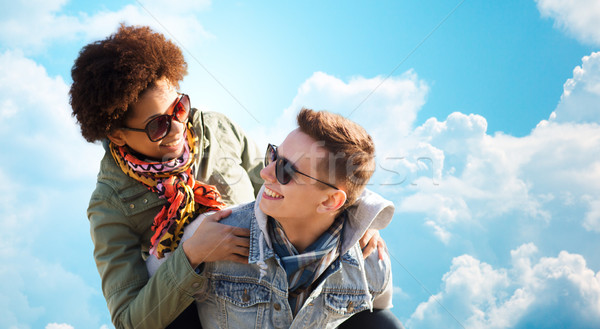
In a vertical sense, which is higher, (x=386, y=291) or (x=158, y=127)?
(x=158, y=127)

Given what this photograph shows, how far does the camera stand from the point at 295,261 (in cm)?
277

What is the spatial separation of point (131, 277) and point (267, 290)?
0.90 m

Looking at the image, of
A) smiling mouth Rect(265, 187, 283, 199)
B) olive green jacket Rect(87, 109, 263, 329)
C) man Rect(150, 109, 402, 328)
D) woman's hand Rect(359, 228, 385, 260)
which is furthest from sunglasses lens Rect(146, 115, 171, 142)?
woman's hand Rect(359, 228, 385, 260)

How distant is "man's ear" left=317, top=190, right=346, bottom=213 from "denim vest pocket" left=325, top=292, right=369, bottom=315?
20.1 inches

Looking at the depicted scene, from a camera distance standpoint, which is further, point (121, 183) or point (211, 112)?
point (211, 112)

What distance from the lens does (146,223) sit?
135 inches

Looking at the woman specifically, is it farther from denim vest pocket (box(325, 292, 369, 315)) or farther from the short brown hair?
the short brown hair

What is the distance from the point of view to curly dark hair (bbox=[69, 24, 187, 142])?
3.08 m

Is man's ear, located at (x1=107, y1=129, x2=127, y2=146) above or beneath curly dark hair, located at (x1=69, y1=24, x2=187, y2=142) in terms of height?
beneath

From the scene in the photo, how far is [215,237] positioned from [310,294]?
2.01 ft

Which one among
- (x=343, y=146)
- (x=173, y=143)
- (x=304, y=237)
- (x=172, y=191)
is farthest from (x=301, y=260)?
(x=173, y=143)

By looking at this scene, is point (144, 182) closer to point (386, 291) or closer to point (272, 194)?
point (272, 194)

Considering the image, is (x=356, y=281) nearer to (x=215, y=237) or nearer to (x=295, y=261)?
(x=295, y=261)

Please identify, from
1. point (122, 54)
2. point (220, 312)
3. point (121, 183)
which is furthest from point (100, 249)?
point (122, 54)
